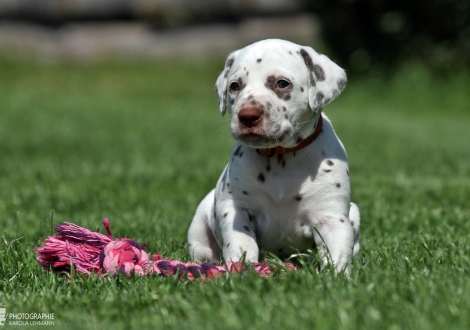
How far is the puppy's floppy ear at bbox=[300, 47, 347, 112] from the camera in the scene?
4.00 meters

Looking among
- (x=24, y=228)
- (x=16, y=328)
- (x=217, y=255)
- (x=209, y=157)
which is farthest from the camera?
(x=209, y=157)

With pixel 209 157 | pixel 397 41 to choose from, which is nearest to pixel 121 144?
pixel 209 157

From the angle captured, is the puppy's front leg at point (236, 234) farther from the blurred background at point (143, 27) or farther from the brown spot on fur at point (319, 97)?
the blurred background at point (143, 27)

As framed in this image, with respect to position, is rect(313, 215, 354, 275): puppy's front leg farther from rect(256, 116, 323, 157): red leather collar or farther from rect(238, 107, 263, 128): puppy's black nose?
rect(238, 107, 263, 128): puppy's black nose

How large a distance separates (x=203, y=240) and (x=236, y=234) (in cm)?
64

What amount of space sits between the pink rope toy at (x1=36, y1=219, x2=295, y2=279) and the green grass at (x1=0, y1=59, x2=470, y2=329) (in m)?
0.13

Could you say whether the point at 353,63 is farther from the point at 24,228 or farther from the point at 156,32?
the point at 24,228

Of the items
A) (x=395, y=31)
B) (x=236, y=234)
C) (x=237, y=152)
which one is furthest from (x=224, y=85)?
(x=395, y=31)

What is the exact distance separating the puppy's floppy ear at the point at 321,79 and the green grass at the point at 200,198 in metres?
0.59

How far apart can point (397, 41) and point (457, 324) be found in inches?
633

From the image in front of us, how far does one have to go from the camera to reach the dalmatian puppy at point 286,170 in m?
3.91

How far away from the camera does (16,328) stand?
9.72ft

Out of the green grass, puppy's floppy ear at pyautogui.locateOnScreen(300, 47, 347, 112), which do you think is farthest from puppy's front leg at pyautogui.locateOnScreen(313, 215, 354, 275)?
puppy's floppy ear at pyautogui.locateOnScreen(300, 47, 347, 112)

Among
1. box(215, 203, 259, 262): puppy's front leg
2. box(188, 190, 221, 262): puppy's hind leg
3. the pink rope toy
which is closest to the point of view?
the pink rope toy
